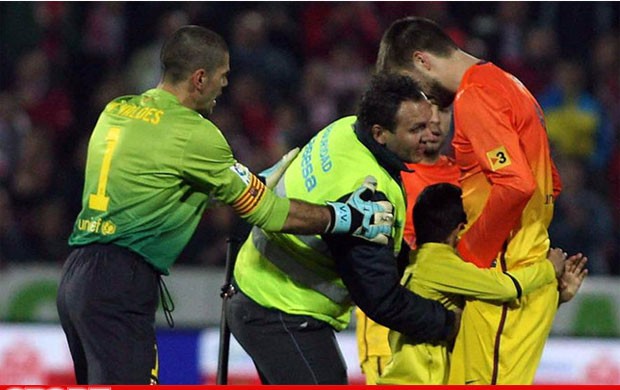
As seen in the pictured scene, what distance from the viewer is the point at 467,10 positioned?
11133mm

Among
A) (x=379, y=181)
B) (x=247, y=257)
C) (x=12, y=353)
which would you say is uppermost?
(x=379, y=181)

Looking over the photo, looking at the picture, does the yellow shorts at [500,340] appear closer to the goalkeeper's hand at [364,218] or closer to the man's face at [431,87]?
the goalkeeper's hand at [364,218]

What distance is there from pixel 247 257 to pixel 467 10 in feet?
20.1

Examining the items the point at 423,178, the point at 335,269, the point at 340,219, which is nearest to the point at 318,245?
the point at 335,269

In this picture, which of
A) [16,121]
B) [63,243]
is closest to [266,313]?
[63,243]

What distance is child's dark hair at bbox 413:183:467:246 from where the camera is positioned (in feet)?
17.5

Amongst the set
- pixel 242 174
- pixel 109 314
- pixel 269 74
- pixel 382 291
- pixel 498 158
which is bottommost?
pixel 109 314

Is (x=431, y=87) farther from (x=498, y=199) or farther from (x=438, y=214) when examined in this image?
(x=498, y=199)

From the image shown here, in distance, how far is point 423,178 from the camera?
6098 mm

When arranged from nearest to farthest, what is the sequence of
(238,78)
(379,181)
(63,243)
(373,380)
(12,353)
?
(379,181) < (373,380) < (12,353) < (63,243) < (238,78)

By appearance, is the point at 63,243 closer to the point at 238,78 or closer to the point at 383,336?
the point at 238,78

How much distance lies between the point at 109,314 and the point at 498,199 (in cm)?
147

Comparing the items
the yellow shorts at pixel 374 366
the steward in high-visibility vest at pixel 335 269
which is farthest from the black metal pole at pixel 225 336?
the yellow shorts at pixel 374 366

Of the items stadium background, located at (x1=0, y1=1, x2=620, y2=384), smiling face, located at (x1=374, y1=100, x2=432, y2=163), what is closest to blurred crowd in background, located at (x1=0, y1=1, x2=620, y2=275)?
stadium background, located at (x1=0, y1=1, x2=620, y2=384)
